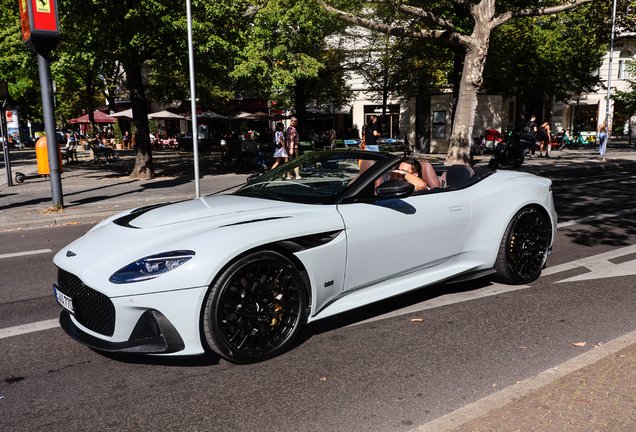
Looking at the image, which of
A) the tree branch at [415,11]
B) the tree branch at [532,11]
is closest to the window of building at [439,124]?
the tree branch at [532,11]

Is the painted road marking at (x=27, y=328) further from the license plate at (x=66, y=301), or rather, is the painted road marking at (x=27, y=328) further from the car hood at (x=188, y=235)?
the car hood at (x=188, y=235)

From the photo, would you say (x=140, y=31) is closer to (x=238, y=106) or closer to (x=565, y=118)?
(x=238, y=106)

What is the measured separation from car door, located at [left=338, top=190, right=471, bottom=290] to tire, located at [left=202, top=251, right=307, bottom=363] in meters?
0.48

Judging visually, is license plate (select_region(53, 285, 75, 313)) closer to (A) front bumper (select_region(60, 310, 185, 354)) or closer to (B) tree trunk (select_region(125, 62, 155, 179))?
(A) front bumper (select_region(60, 310, 185, 354))

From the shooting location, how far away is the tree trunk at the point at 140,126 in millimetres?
16219

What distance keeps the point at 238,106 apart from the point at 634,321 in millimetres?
42389

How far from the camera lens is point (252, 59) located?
21484 millimetres

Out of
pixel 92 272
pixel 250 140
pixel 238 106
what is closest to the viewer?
pixel 92 272

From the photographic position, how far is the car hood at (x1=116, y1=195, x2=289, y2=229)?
3634 millimetres

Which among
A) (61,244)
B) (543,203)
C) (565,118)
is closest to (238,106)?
(565,118)

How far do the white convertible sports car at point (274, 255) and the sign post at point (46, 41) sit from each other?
734 cm

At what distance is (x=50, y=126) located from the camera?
10383mm

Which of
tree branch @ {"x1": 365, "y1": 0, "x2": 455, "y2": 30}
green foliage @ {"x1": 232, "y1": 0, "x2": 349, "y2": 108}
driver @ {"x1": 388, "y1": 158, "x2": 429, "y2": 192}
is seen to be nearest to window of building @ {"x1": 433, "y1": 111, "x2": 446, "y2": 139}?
green foliage @ {"x1": 232, "y1": 0, "x2": 349, "y2": 108}

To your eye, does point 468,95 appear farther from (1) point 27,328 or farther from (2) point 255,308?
(1) point 27,328
